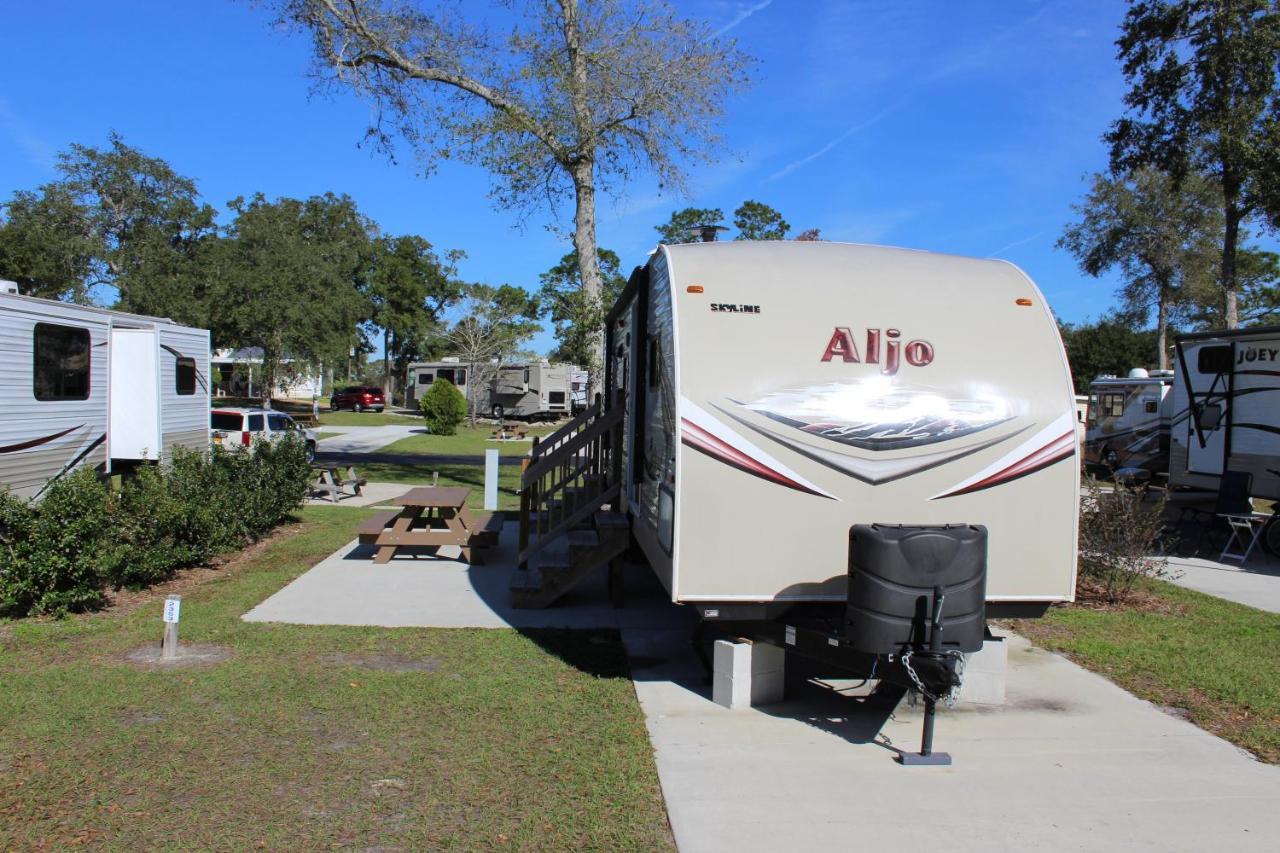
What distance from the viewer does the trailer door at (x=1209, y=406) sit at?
37.8ft

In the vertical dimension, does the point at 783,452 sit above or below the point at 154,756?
above

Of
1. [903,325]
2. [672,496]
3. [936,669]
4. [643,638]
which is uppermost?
[903,325]

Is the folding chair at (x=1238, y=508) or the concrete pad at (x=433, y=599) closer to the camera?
the concrete pad at (x=433, y=599)

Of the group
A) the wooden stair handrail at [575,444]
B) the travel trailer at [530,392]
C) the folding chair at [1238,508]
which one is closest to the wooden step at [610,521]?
the wooden stair handrail at [575,444]

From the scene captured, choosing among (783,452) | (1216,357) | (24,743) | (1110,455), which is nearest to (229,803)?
(24,743)

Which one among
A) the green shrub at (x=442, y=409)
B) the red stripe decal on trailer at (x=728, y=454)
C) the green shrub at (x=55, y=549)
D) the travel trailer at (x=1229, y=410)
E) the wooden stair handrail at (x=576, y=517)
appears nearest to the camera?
the red stripe decal on trailer at (x=728, y=454)

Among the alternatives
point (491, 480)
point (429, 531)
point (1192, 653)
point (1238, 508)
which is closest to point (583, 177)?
point (491, 480)

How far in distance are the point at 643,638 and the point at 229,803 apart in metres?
3.50

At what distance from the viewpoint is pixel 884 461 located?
4820mm

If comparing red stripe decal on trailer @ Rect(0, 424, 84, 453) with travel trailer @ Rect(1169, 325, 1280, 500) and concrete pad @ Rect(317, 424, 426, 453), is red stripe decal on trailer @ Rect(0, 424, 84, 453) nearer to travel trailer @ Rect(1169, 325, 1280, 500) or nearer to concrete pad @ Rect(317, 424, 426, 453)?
travel trailer @ Rect(1169, 325, 1280, 500)

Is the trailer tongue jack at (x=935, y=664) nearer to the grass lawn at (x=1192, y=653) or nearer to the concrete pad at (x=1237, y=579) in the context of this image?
the grass lawn at (x=1192, y=653)

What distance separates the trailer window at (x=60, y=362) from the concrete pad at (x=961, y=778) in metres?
7.66

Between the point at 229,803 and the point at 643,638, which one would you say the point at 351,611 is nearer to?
the point at 643,638

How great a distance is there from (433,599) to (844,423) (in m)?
4.59
